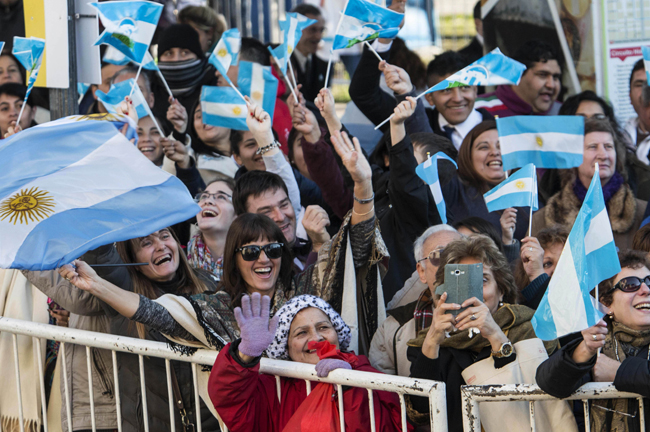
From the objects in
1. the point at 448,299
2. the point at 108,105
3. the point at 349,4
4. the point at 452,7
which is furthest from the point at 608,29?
the point at 448,299

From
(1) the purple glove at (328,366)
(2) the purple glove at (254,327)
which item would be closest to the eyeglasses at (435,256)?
(1) the purple glove at (328,366)

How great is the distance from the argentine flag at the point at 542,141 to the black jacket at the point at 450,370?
1906 millimetres

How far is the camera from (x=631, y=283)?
11.4ft

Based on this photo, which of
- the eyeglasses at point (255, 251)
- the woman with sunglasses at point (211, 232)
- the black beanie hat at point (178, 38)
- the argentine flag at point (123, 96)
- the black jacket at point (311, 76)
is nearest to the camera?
the eyeglasses at point (255, 251)

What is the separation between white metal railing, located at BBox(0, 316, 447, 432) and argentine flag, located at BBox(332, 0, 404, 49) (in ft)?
7.48

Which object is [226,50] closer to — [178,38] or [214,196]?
[214,196]

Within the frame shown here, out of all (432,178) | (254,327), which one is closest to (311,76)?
(432,178)

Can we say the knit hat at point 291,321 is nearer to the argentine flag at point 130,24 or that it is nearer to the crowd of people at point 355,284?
the crowd of people at point 355,284

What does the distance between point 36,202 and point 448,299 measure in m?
2.08

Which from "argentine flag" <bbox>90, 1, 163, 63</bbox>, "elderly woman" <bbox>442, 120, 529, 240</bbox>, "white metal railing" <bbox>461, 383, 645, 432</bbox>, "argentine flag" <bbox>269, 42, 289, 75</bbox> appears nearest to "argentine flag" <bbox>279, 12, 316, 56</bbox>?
"argentine flag" <bbox>269, 42, 289, 75</bbox>

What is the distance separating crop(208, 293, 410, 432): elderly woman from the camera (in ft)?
11.1

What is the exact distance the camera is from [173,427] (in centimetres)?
377

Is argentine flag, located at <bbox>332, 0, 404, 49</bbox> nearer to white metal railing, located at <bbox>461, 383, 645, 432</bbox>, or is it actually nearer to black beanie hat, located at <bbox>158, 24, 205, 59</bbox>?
black beanie hat, located at <bbox>158, 24, 205, 59</bbox>

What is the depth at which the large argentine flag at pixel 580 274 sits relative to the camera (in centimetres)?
295
